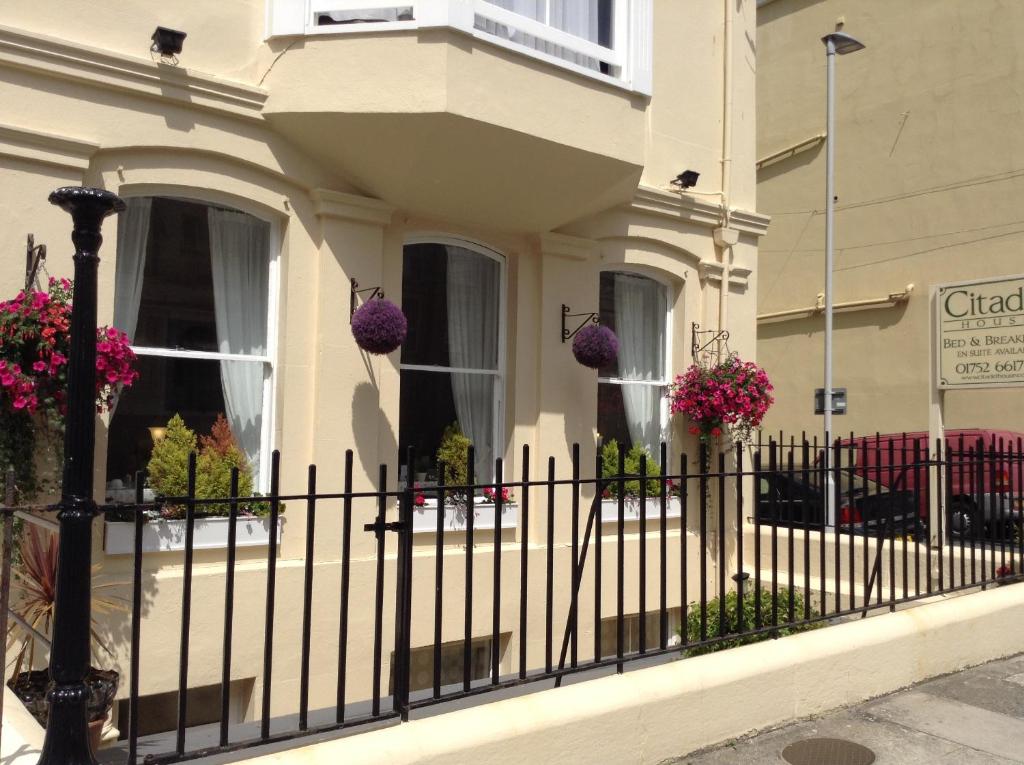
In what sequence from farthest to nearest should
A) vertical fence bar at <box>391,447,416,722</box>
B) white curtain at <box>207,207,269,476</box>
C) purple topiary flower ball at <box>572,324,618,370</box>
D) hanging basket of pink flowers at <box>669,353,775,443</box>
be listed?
hanging basket of pink flowers at <box>669,353,775,443</box> → purple topiary flower ball at <box>572,324,618,370</box> → white curtain at <box>207,207,269,476</box> → vertical fence bar at <box>391,447,416,722</box>

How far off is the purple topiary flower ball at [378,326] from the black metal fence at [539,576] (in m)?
1.11

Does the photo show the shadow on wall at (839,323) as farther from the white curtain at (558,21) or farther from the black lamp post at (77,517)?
the black lamp post at (77,517)

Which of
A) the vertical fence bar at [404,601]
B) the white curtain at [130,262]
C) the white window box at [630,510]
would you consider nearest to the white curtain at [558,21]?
the white curtain at [130,262]

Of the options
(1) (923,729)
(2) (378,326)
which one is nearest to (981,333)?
(1) (923,729)

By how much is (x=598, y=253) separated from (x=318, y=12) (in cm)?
326

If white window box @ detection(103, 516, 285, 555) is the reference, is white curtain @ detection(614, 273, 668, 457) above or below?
above

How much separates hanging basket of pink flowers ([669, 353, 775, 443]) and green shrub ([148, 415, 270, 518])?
4163mm

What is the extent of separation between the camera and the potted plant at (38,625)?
4.51m

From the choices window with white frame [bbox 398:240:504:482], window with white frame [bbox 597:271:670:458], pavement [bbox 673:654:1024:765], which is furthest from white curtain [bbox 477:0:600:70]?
pavement [bbox 673:654:1024:765]

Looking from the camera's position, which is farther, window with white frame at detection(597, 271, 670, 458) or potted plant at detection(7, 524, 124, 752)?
window with white frame at detection(597, 271, 670, 458)

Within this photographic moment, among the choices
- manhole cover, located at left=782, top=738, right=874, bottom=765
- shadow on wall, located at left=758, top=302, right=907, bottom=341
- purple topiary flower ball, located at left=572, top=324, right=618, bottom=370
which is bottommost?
manhole cover, located at left=782, top=738, right=874, bottom=765

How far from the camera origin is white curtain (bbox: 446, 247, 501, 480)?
7.66 m

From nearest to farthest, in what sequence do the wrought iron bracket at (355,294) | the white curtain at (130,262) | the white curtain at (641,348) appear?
the white curtain at (130,262)
the wrought iron bracket at (355,294)
the white curtain at (641,348)

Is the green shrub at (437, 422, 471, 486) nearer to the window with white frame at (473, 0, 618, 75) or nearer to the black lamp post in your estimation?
the window with white frame at (473, 0, 618, 75)
